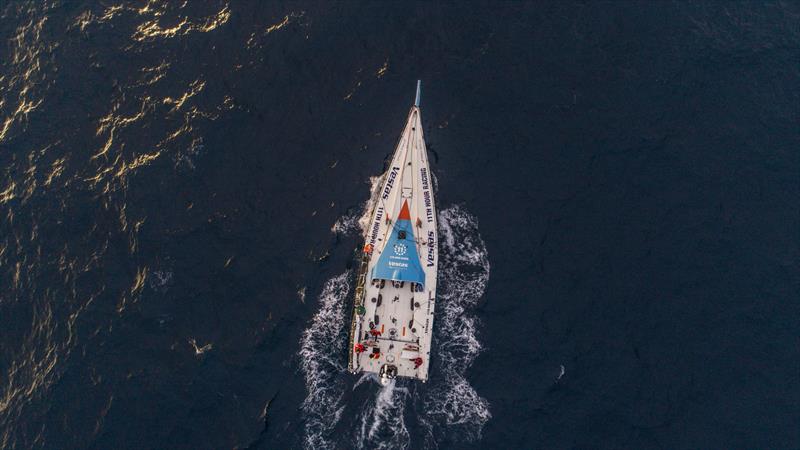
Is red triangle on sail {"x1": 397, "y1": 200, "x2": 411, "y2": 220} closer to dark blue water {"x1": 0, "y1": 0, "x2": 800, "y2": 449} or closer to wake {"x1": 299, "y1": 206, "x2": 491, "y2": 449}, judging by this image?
dark blue water {"x1": 0, "y1": 0, "x2": 800, "y2": 449}

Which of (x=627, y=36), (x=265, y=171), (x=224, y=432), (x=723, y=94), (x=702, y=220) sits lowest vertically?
(x=224, y=432)

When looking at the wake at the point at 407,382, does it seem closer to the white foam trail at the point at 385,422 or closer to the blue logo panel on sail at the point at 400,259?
the white foam trail at the point at 385,422

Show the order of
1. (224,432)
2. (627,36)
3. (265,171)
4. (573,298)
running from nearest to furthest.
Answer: (224,432)
(573,298)
(265,171)
(627,36)

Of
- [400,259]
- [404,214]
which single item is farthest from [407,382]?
[404,214]

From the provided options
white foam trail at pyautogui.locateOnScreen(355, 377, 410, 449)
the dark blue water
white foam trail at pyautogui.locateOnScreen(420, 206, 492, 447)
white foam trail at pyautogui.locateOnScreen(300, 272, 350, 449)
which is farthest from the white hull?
white foam trail at pyautogui.locateOnScreen(355, 377, 410, 449)

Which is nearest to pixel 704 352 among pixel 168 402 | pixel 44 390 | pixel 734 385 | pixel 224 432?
pixel 734 385

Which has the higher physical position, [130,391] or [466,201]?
[466,201]

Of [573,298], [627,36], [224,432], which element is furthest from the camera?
[627,36]

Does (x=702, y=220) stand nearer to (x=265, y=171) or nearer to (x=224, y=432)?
(x=265, y=171)
